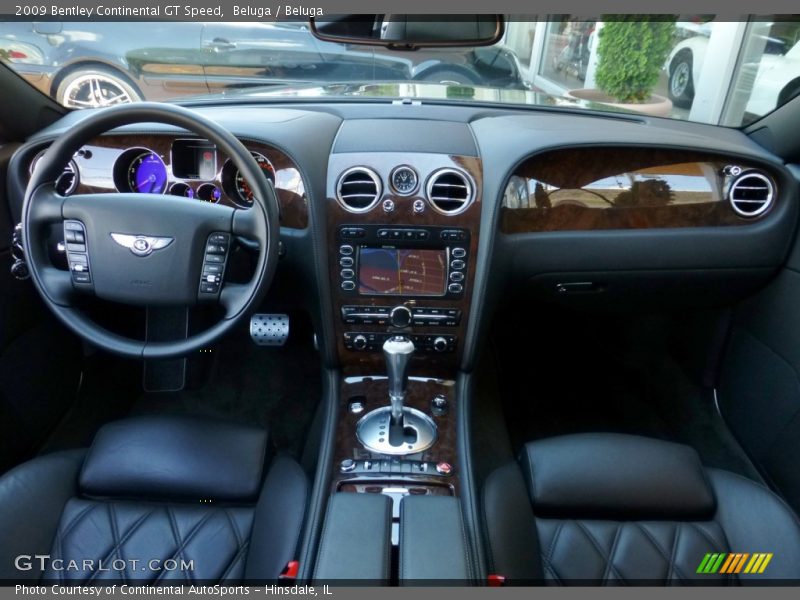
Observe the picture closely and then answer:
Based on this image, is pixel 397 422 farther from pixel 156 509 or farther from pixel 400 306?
pixel 156 509

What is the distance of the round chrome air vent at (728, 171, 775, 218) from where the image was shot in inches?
74.8

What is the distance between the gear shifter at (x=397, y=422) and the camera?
5.24 feet

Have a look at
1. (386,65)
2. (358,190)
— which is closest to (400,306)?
(358,190)

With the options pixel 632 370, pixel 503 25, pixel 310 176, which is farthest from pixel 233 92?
pixel 632 370

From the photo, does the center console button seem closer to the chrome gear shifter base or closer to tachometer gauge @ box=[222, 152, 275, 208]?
the chrome gear shifter base

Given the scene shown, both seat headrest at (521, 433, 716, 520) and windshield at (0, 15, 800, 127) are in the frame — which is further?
windshield at (0, 15, 800, 127)

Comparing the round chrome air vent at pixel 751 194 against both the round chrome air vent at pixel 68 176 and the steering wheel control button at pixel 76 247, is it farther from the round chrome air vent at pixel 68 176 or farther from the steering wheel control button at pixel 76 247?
the round chrome air vent at pixel 68 176

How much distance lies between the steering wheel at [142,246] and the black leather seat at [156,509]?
34 centimetres

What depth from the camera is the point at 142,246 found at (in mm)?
1412

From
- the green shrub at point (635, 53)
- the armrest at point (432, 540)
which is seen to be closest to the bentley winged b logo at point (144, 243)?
the armrest at point (432, 540)

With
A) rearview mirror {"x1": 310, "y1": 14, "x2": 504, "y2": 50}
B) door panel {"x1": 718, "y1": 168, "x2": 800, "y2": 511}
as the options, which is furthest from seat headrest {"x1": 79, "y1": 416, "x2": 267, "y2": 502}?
door panel {"x1": 718, "y1": 168, "x2": 800, "y2": 511}

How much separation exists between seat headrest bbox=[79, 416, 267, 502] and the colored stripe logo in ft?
3.91
